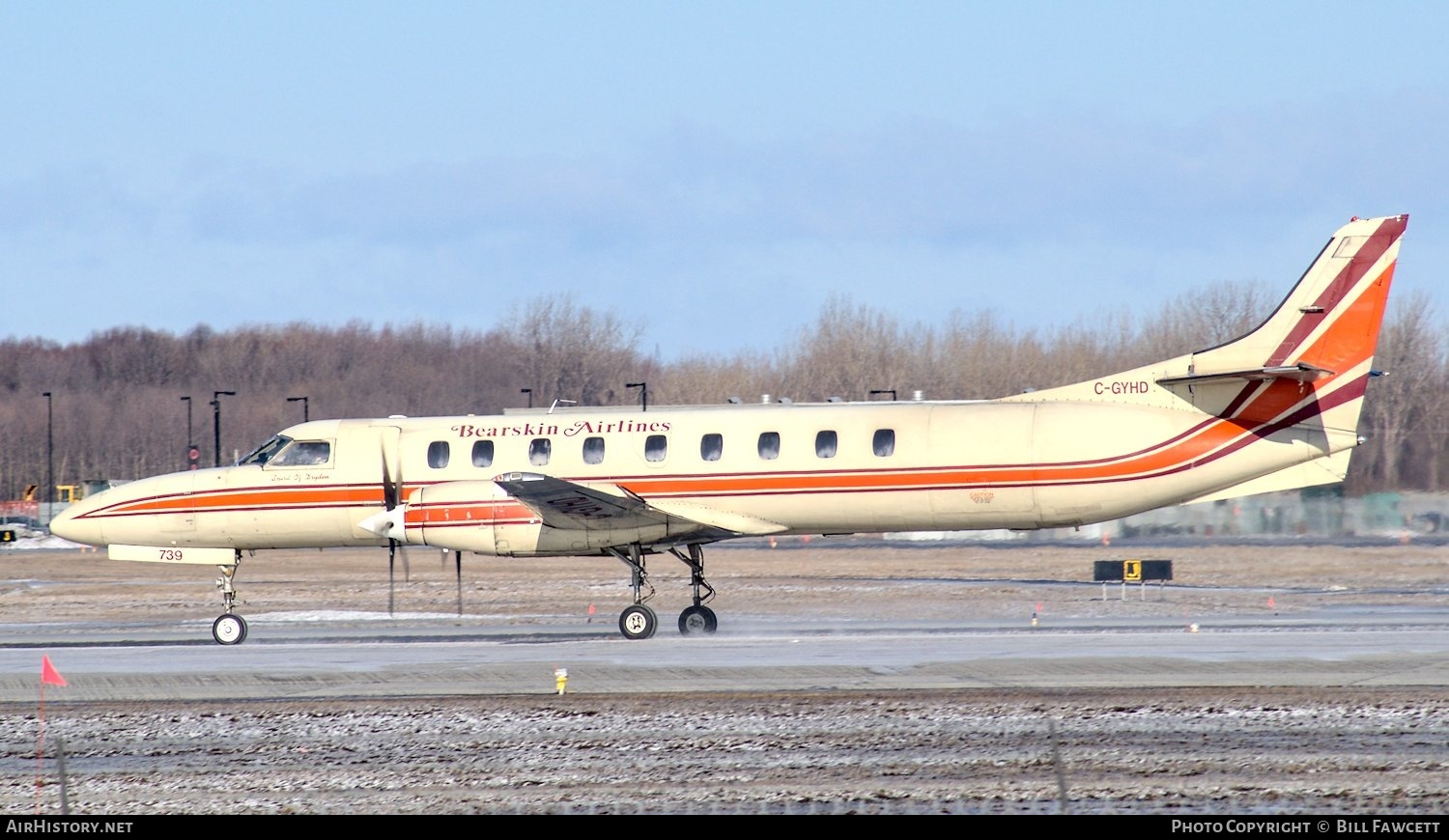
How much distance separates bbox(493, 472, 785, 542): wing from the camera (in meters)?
24.1

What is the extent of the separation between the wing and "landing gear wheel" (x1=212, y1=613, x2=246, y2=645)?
5.19 metres

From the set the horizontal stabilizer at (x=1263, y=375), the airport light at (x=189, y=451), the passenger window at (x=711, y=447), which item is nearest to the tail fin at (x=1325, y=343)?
the horizontal stabilizer at (x=1263, y=375)

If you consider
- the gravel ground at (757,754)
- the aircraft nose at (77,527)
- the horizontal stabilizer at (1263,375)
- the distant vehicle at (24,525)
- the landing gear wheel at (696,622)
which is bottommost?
the gravel ground at (757,754)

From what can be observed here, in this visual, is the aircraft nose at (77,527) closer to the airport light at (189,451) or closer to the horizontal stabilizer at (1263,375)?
the airport light at (189,451)

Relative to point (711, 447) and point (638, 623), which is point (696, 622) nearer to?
point (638, 623)

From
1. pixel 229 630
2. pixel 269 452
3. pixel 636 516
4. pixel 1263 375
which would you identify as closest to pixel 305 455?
pixel 269 452

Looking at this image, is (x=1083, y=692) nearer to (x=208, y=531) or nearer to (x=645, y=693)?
(x=645, y=693)

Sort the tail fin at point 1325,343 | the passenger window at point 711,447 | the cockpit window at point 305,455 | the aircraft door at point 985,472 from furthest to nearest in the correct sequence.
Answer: the cockpit window at point 305,455
the passenger window at point 711,447
the aircraft door at point 985,472
the tail fin at point 1325,343

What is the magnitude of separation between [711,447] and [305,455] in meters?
7.54

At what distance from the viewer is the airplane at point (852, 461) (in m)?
23.6

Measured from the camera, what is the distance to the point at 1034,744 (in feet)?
47.3

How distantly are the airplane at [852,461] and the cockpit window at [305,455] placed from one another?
44 millimetres
